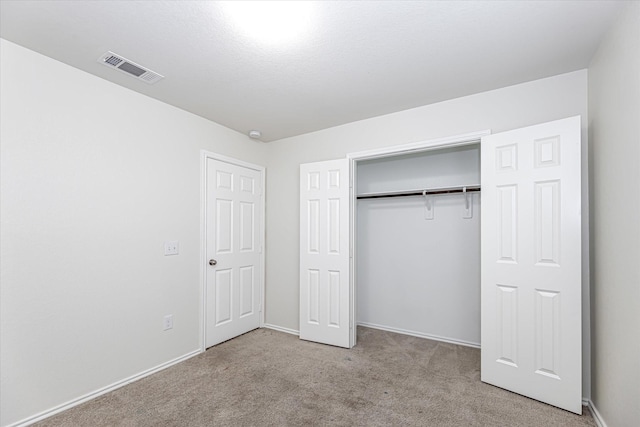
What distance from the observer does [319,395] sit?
2316mm

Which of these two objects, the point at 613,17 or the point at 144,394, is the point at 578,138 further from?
the point at 144,394

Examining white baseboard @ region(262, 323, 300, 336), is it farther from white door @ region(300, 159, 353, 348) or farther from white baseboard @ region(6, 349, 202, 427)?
white baseboard @ region(6, 349, 202, 427)

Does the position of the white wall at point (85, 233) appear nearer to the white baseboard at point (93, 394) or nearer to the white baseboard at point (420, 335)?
the white baseboard at point (93, 394)

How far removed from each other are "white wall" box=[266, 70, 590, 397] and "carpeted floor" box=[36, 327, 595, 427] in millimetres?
707

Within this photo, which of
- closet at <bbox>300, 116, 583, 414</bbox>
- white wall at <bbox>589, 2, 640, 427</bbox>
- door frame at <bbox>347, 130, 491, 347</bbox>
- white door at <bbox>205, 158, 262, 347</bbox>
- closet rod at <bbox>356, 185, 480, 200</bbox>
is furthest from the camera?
white door at <bbox>205, 158, 262, 347</bbox>

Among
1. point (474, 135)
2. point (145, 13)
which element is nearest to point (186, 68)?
point (145, 13)

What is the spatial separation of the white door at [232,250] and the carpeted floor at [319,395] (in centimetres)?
42

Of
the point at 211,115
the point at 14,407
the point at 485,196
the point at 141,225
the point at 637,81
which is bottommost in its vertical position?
the point at 14,407

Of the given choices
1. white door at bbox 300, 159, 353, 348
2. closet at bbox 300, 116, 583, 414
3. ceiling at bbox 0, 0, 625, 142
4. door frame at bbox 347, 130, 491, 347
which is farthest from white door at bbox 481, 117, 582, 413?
white door at bbox 300, 159, 353, 348

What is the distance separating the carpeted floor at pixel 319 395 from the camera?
→ 2021 mm

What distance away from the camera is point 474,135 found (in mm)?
2686

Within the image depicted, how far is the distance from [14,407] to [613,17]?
4248mm

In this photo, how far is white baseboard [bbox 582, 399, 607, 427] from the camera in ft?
6.28

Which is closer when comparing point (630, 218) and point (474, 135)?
point (630, 218)
